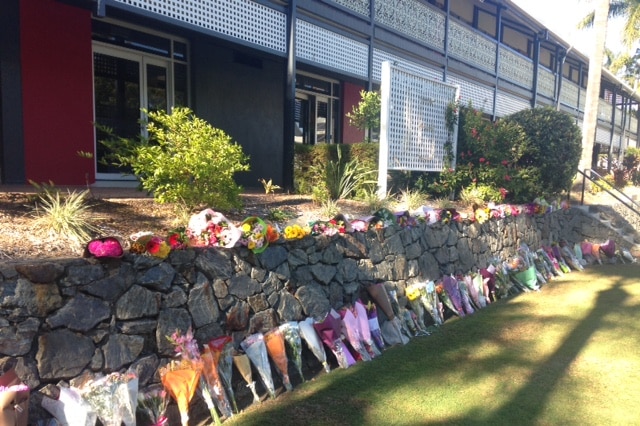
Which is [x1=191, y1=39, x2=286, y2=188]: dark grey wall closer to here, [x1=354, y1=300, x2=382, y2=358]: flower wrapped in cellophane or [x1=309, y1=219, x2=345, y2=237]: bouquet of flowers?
[x1=309, y1=219, x2=345, y2=237]: bouquet of flowers

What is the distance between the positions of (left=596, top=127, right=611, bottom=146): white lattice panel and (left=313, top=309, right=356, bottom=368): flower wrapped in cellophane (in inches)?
951

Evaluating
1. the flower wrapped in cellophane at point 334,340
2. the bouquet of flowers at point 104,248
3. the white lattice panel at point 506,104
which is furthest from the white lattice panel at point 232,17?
the white lattice panel at point 506,104

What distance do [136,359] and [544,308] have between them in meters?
5.29

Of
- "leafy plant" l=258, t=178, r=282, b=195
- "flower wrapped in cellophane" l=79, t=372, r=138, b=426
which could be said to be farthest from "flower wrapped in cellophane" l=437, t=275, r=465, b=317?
"flower wrapped in cellophane" l=79, t=372, r=138, b=426

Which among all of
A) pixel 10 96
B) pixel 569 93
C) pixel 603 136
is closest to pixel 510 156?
pixel 10 96

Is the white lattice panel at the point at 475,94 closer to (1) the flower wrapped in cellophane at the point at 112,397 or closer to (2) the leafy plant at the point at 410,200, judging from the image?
(2) the leafy plant at the point at 410,200

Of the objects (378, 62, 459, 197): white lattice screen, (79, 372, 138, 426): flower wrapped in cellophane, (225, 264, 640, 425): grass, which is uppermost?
(378, 62, 459, 197): white lattice screen

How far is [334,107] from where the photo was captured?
1248cm

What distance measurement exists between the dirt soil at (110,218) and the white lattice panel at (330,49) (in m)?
3.23

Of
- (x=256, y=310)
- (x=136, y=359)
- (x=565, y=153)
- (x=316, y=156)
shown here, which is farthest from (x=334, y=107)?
(x=136, y=359)

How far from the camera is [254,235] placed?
412 centimetres

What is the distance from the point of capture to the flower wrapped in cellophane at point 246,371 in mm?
3832

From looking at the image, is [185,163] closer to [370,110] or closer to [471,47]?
[370,110]

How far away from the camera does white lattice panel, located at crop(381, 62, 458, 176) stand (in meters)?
7.12
